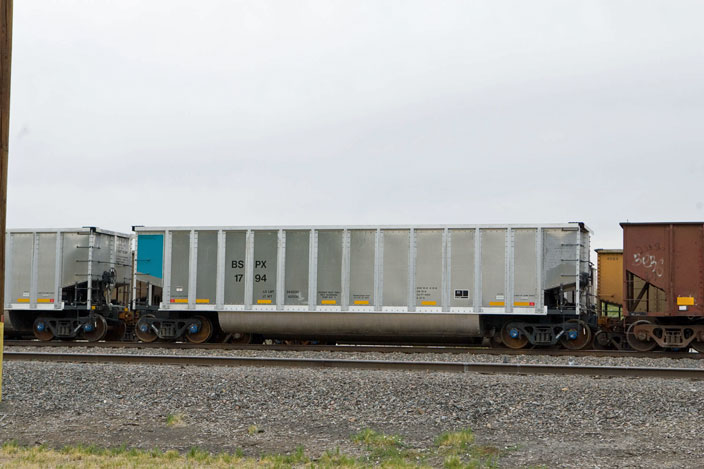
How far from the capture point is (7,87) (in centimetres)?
664

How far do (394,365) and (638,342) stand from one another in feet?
25.3

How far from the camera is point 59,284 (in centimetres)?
2114

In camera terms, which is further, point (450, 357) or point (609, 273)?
point (609, 273)

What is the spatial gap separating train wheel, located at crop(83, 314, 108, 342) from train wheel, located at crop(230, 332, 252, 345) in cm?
373

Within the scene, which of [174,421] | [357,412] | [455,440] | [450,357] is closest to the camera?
[455,440]

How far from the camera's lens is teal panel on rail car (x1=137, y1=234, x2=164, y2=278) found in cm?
2044

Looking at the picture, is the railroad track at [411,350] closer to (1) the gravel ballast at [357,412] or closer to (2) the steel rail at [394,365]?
(2) the steel rail at [394,365]

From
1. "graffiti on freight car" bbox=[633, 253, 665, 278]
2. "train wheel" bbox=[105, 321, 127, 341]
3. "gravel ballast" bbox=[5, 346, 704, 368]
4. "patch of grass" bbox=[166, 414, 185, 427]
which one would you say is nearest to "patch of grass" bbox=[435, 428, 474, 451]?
"patch of grass" bbox=[166, 414, 185, 427]

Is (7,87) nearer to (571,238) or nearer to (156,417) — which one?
(156,417)

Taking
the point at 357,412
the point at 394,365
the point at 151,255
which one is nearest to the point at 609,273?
the point at 394,365

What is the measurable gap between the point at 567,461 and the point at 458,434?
119 cm

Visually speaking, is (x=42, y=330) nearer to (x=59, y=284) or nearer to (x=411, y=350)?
(x=59, y=284)

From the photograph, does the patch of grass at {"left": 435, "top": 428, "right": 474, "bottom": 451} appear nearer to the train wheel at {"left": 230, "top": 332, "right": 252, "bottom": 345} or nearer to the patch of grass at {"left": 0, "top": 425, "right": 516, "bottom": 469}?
the patch of grass at {"left": 0, "top": 425, "right": 516, "bottom": 469}

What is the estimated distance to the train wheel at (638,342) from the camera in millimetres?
17781
